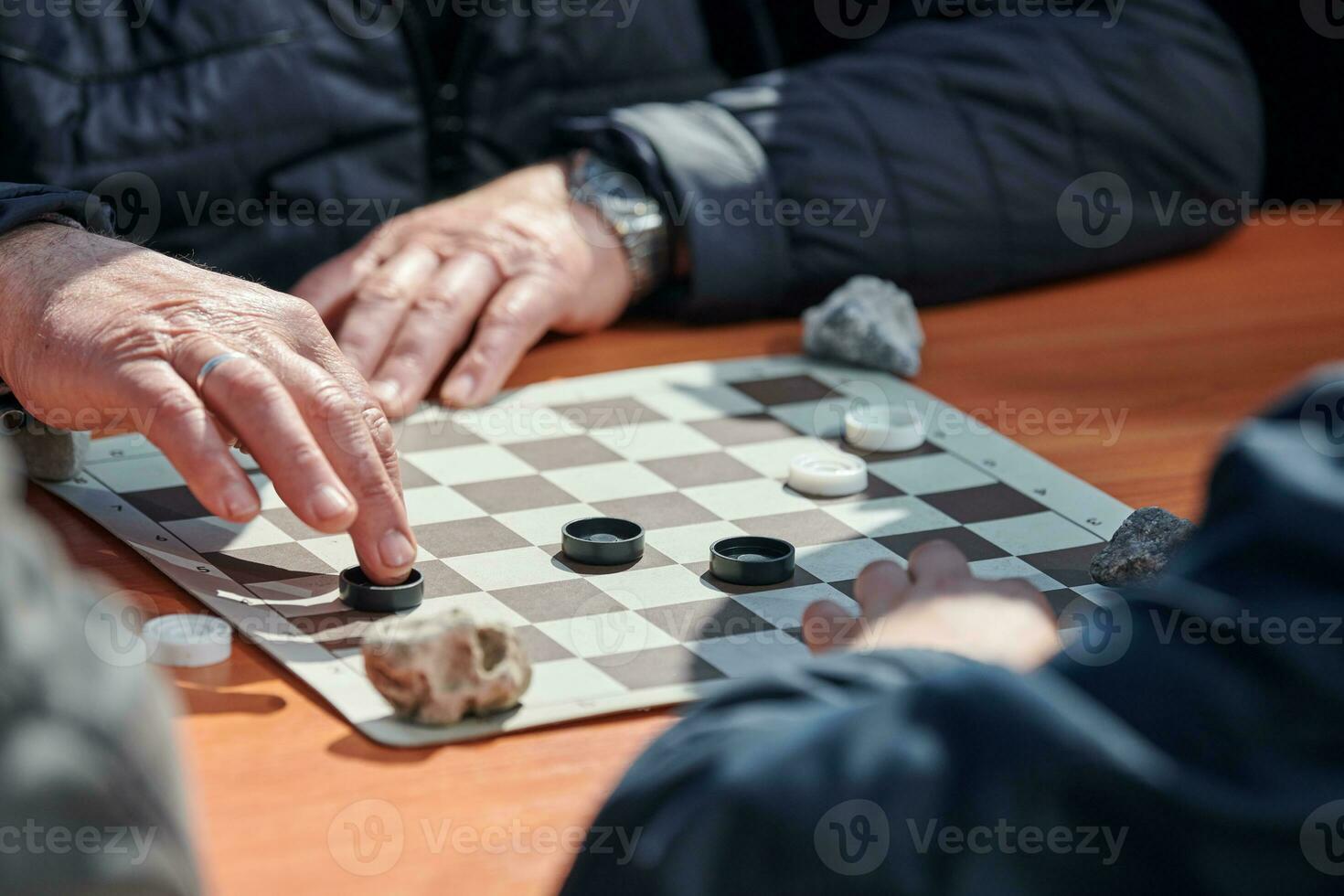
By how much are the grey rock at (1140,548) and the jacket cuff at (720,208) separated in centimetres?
78

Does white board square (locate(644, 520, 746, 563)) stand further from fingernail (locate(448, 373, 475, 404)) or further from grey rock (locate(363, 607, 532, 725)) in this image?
fingernail (locate(448, 373, 475, 404))

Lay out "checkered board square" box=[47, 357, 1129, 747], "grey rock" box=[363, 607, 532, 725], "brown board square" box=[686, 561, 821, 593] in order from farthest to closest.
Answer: "brown board square" box=[686, 561, 821, 593] < "checkered board square" box=[47, 357, 1129, 747] < "grey rock" box=[363, 607, 532, 725]

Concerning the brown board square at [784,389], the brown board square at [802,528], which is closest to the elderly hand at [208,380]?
the brown board square at [802,528]

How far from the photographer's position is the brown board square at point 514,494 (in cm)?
130

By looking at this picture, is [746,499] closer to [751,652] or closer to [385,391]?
[751,652]

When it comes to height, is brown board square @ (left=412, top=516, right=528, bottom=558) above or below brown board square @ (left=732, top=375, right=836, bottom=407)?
above

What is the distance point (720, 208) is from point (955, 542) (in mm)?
779

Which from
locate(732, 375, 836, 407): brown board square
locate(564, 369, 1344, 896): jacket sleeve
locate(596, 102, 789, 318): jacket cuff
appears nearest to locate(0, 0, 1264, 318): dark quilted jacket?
locate(596, 102, 789, 318): jacket cuff

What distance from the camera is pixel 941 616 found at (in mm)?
872

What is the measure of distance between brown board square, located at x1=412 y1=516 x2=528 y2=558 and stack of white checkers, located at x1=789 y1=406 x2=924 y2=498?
282 mm

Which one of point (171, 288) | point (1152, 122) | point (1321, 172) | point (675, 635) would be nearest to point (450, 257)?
point (171, 288)

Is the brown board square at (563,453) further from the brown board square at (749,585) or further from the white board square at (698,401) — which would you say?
the brown board square at (749,585)

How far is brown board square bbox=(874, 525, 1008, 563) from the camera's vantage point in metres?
1.21

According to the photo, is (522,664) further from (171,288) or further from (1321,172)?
(1321,172)
